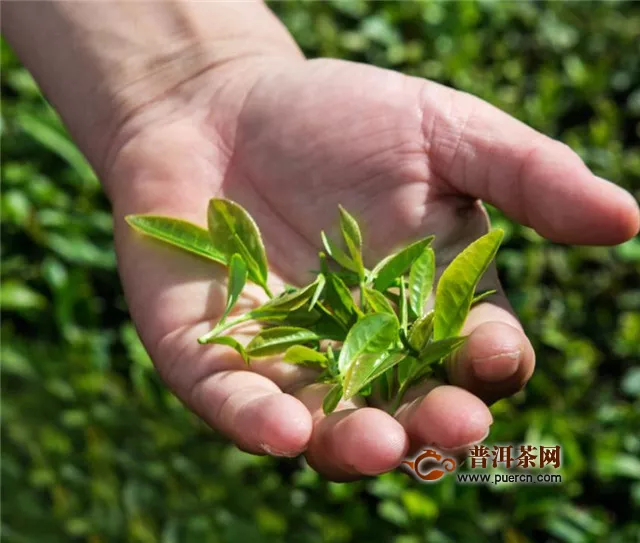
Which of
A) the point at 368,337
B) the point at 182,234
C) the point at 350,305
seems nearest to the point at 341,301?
the point at 350,305

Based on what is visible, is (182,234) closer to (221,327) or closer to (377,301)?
(221,327)

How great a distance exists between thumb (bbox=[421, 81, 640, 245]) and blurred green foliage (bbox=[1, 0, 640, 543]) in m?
0.52

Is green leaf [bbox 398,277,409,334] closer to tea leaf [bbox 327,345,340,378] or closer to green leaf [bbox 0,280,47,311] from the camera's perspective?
tea leaf [bbox 327,345,340,378]

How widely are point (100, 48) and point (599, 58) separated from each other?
3.76 feet

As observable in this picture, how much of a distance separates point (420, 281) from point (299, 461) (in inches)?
22.7

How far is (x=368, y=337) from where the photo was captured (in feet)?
3.36

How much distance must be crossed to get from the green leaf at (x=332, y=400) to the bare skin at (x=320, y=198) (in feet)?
Answer: 0.05

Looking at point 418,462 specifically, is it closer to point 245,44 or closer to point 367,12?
point 245,44

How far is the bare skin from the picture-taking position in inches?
37.8

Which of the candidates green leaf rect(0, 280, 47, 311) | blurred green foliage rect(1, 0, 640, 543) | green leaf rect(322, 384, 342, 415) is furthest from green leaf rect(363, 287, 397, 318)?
green leaf rect(0, 280, 47, 311)

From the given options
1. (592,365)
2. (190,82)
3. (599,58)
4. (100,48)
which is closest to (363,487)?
(592,365)

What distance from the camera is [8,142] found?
1871 millimetres

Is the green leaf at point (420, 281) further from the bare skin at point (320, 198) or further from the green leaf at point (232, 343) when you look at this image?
the green leaf at point (232, 343)

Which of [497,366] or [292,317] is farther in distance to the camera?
[292,317]
